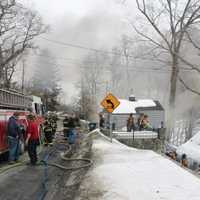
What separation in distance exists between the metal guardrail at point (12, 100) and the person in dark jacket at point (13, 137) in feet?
2.88

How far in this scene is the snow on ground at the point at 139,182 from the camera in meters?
7.47

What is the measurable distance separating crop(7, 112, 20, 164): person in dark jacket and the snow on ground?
12.4 feet

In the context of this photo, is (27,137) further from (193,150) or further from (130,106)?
(130,106)

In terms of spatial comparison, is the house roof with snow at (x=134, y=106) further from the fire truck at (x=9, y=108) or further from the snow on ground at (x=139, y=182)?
the snow on ground at (x=139, y=182)

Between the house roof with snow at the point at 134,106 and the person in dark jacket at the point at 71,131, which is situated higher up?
A: the house roof with snow at the point at 134,106

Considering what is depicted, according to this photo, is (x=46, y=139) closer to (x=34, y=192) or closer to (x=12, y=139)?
(x=12, y=139)

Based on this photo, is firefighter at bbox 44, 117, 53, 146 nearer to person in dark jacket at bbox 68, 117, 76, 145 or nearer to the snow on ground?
person in dark jacket at bbox 68, 117, 76, 145

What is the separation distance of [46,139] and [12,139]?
7.56 m

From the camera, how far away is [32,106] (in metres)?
23.8

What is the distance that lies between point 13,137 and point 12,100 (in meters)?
2.81

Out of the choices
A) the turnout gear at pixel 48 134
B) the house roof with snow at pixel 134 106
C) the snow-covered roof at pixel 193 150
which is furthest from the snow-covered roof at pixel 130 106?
the snow-covered roof at pixel 193 150

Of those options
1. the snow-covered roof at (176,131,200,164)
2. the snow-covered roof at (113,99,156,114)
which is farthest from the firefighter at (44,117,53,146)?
the snow-covered roof at (113,99,156,114)

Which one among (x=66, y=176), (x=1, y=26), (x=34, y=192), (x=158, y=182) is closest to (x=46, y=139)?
(x=66, y=176)

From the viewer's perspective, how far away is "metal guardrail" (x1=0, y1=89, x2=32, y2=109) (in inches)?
612
